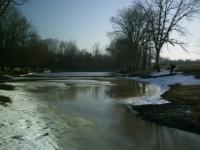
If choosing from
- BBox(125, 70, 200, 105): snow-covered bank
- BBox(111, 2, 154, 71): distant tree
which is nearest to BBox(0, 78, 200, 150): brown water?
BBox(125, 70, 200, 105): snow-covered bank

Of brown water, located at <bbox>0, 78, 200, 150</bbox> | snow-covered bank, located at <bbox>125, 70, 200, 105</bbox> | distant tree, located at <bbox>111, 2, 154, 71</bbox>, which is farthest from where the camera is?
distant tree, located at <bbox>111, 2, 154, 71</bbox>

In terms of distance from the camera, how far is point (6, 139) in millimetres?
9031

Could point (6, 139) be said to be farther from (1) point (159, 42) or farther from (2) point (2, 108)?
(1) point (159, 42)

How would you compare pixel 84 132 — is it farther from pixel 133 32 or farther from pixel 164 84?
pixel 133 32

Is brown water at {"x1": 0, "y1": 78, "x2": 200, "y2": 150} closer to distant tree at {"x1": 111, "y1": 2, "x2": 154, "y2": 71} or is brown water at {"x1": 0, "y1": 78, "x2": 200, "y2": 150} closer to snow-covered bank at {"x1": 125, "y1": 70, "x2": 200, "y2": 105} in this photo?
snow-covered bank at {"x1": 125, "y1": 70, "x2": 200, "y2": 105}

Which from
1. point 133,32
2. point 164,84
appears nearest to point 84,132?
point 164,84

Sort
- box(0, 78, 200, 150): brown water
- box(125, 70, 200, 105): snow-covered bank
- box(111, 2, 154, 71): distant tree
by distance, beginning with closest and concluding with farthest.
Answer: box(0, 78, 200, 150): brown water
box(125, 70, 200, 105): snow-covered bank
box(111, 2, 154, 71): distant tree

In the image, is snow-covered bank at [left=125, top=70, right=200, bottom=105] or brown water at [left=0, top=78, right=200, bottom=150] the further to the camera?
snow-covered bank at [left=125, top=70, right=200, bottom=105]

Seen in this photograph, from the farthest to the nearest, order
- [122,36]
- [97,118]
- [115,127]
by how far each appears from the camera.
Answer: [122,36] < [97,118] < [115,127]

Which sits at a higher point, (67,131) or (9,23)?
(9,23)

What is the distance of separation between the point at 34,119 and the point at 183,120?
5.49 metres

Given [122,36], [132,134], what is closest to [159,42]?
[122,36]

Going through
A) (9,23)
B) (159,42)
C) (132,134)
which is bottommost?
(132,134)

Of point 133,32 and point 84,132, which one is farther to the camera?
point 133,32
